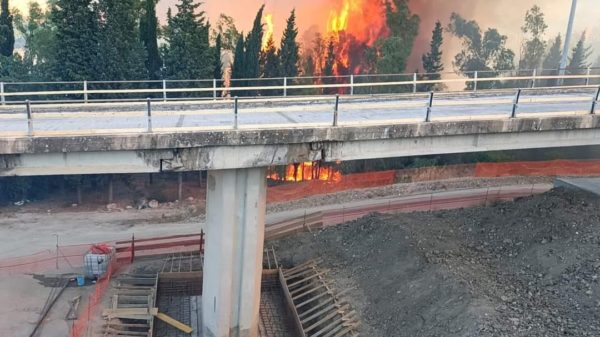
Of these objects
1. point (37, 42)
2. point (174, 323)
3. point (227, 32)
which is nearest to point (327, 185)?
point (174, 323)

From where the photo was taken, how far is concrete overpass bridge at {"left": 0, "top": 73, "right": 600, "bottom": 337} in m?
14.3

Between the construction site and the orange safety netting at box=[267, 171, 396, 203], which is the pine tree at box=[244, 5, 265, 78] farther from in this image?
the construction site

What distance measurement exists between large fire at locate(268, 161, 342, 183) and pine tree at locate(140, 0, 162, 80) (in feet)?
41.9

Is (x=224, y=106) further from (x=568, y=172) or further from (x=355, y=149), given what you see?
(x=568, y=172)

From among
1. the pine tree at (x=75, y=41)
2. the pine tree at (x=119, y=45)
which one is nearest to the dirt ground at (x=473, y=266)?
the pine tree at (x=119, y=45)

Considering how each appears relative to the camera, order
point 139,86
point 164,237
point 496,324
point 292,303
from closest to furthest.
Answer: point 496,324, point 292,303, point 164,237, point 139,86

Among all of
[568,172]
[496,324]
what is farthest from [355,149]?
[568,172]

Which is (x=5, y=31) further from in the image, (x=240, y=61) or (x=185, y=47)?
(x=240, y=61)

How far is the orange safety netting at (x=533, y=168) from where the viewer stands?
40.2m

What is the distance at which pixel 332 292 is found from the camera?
21797 mm

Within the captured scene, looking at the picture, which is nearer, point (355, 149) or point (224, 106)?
point (355, 149)

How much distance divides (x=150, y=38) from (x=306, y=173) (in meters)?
16.9

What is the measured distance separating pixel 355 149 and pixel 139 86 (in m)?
26.0

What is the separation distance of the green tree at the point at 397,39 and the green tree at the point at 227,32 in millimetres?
15047
